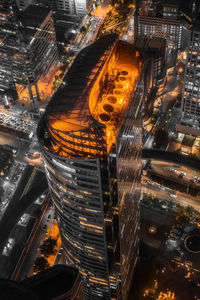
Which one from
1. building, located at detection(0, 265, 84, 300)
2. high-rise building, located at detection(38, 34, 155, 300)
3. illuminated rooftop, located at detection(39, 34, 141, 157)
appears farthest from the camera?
high-rise building, located at detection(38, 34, 155, 300)

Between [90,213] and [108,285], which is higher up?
[90,213]

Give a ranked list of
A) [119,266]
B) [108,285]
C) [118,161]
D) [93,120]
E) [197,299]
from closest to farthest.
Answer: [93,120] < [118,161] < [119,266] < [108,285] < [197,299]

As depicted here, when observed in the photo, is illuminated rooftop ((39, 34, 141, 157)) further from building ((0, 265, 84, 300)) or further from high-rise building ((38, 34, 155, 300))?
building ((0, 265, 84, 300))

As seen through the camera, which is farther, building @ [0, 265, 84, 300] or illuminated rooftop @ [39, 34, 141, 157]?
illuminated rooftop @ [39, 34, 141, 157]

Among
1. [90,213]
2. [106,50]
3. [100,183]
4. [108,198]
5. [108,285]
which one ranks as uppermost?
[106,50]

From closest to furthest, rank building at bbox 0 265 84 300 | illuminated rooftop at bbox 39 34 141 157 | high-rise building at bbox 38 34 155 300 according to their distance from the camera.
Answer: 1. building at bbox 0 265 84 300
2. illuminated rooftop at bbox 39 34 141 157
3. high-rise building at bbox 38 34 155 300

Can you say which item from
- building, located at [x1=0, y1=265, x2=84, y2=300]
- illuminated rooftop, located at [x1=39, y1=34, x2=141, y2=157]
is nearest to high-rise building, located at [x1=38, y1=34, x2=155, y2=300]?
illuminated rooftop, located at [x1=39, y1=34, x2=141, y2=157]

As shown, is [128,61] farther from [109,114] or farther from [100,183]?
[100,183]

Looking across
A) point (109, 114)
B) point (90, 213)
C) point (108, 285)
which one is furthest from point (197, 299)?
point (109, 114)
